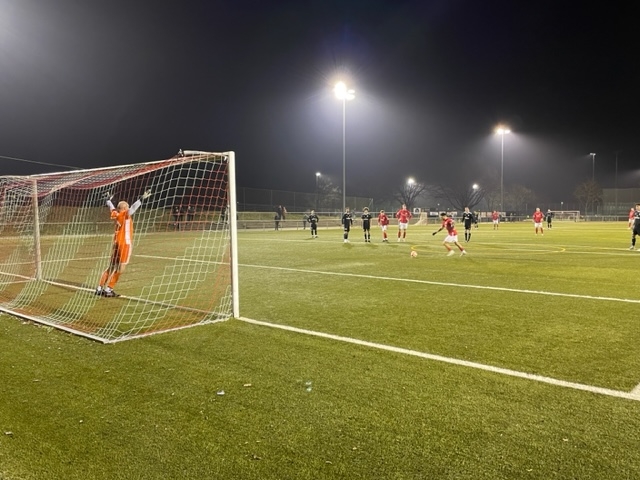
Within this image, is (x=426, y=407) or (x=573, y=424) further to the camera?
(x=426, y=407)

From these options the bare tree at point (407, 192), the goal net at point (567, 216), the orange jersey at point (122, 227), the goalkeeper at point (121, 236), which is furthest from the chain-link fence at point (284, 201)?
the goal net at point (567, 216)

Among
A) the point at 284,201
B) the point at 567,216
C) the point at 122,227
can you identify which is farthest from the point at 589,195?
the point at 122,227

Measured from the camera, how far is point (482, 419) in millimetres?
3529

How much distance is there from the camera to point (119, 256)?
848 cm

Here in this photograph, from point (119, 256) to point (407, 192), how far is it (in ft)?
260

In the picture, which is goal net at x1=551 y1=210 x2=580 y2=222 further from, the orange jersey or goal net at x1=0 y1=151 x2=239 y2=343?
the orange jersey

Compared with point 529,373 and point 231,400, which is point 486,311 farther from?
point 231,400

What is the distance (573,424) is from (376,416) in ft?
4.84

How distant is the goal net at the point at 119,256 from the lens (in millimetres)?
7098

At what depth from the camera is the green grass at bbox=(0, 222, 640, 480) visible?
2936 millimetres

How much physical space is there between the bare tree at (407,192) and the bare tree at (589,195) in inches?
1259

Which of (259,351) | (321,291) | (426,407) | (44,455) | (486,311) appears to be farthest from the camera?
(321,291)

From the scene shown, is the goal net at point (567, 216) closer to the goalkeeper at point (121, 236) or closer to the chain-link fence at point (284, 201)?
the chain-link fence at point (284, 201)

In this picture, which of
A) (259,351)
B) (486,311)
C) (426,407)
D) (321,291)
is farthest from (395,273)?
(426,407)
